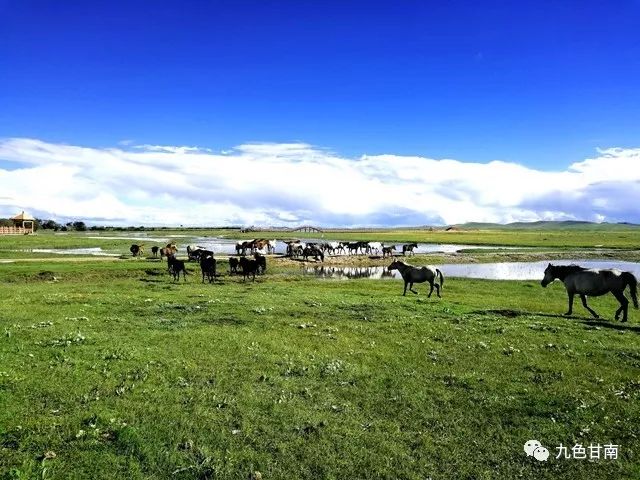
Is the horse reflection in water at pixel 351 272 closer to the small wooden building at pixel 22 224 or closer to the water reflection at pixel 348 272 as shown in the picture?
the water reflection at pixel 348 272

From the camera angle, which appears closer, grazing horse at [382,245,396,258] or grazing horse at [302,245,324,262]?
grazing horse at [302,245,324,262]

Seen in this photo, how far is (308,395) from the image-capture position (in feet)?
38.2

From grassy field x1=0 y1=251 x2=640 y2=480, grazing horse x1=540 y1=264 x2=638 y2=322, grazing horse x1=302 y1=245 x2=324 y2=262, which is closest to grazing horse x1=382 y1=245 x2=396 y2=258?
grazing horse x1=302 y1=245 x2=324 y2=262

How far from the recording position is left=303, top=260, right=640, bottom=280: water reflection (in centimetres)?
5144

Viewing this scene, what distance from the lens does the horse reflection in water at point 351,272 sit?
51438mm

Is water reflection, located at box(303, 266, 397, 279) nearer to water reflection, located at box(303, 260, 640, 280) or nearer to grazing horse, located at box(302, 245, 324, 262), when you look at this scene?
water reflection, located at box(303, 260, 640, 280)

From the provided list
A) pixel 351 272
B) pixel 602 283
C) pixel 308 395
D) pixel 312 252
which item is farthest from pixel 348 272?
pixel 308 395

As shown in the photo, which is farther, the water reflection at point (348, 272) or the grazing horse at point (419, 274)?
the water reflection at point (348, 272)

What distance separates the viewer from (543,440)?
31.6ft
